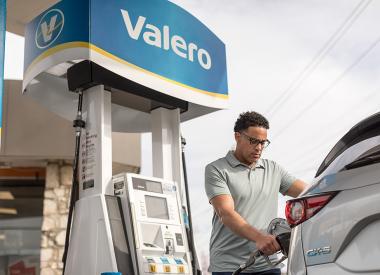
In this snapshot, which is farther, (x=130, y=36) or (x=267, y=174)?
(x=130, y=36)

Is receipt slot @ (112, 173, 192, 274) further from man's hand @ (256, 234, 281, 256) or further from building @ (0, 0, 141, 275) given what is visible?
building @ (0, 0, 141, 275)

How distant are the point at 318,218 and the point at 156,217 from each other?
2.28 m

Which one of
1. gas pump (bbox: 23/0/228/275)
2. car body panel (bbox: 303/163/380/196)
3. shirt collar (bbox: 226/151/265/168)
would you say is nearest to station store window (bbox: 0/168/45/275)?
gas pump (bbox: 23/0/228/275)

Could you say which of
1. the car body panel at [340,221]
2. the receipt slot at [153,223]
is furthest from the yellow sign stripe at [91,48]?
the car body panel at [340,221]

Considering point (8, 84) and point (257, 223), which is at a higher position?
point (8, 84)

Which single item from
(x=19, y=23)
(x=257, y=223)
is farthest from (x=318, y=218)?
(x=19, y=23)

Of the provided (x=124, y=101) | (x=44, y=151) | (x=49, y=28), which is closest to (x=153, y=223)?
(x=124, y=101)

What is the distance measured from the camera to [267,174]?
3.98 metres

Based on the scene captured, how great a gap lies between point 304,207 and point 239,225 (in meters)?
1.28

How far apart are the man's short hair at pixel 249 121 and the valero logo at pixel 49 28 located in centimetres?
151

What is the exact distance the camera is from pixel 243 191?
381 cm

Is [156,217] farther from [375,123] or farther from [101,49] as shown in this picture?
[375,123]

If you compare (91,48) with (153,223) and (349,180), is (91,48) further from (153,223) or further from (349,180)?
(349,180)

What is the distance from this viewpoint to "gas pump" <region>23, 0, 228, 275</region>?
3.98m
